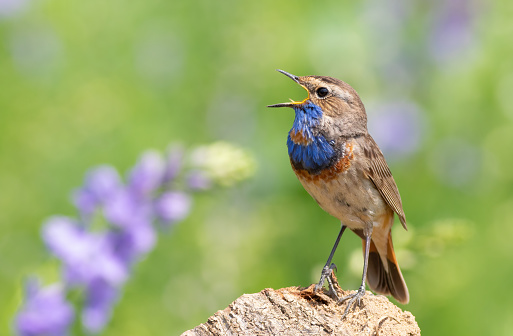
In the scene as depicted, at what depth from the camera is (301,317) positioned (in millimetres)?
2859

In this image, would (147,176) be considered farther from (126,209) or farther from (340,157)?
(340,157)

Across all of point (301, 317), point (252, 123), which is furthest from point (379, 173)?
point (252, 123)

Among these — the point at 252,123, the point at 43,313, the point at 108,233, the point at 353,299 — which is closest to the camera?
the point at 353,299

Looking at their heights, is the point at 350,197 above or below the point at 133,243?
below

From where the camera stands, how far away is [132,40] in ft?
25.7

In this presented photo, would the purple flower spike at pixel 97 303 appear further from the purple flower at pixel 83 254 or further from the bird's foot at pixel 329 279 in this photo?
the bird's foot at pixel 329 279

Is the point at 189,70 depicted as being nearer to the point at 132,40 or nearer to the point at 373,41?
the point at 132,40

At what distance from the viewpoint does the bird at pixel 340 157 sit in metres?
3.63

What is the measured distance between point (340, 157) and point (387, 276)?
2.40 ft

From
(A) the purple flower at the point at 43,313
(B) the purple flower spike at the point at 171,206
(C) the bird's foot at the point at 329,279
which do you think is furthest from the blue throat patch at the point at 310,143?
(A) the purple flower at the point at 43,313

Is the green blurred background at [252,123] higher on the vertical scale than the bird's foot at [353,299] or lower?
higher

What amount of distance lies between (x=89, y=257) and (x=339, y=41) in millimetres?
2929

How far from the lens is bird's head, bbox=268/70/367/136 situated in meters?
3.61

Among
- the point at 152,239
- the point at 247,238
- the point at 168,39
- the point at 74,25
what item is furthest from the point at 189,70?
the point at 152,239
